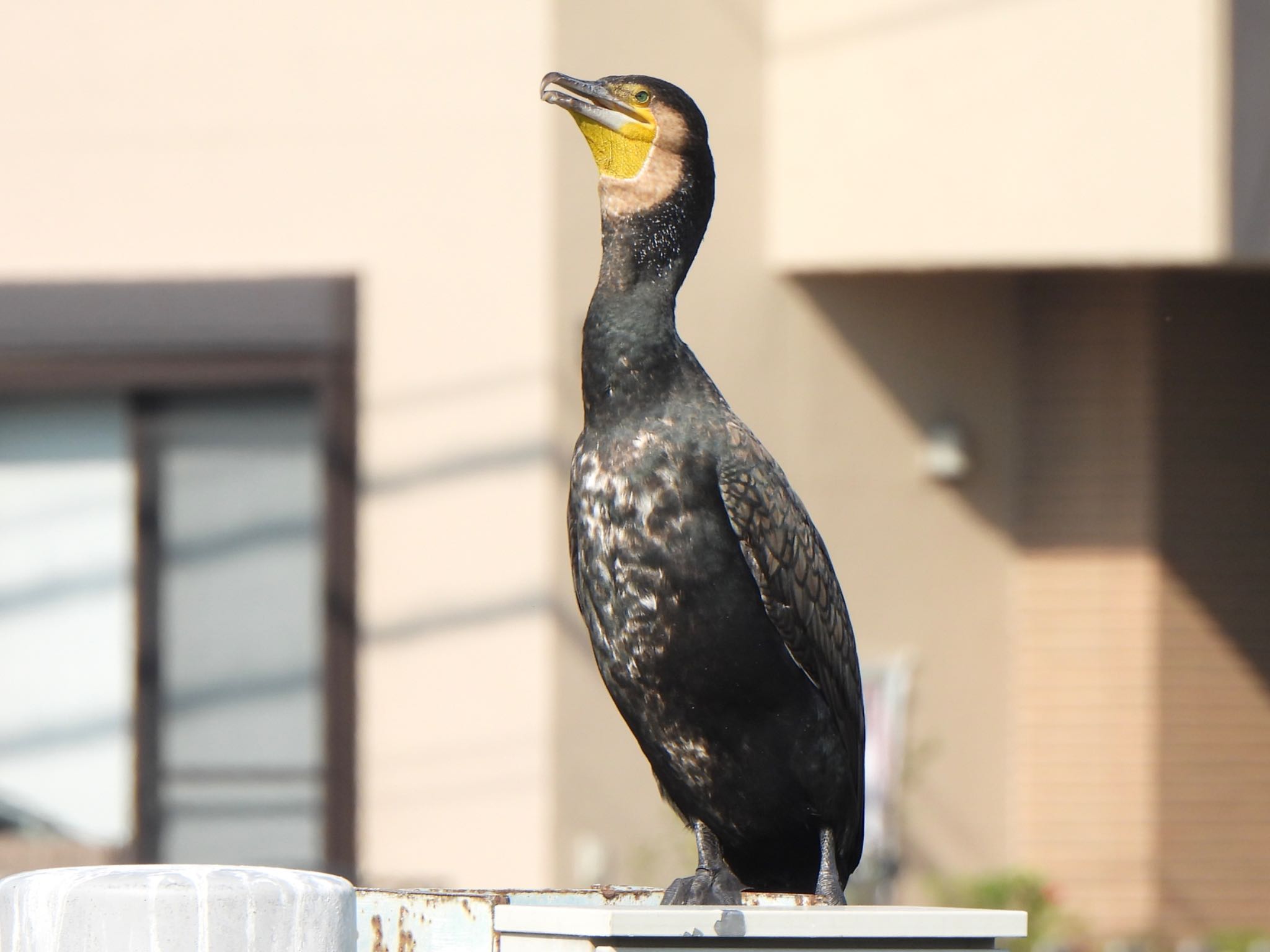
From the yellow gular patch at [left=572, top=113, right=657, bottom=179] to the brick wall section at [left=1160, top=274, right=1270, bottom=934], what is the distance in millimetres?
6357

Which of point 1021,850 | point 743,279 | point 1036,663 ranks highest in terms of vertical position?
point 743,279

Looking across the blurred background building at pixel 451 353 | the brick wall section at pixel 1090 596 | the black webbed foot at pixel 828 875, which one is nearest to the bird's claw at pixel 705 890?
the black webbed foot at pixel 828 875

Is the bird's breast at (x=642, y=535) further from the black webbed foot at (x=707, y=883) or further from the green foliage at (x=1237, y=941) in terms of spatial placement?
the green foliage at (x=1237, y=941)

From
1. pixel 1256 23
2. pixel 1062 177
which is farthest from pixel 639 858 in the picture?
pixel 1256 23

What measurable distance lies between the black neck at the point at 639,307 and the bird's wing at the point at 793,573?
18 cm

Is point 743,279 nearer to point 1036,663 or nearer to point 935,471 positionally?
point 935,471

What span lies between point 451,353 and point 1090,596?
3.19 meters

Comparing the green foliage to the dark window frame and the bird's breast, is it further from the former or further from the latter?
the bird's breast

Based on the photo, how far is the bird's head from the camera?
3393mm

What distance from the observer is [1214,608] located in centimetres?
948

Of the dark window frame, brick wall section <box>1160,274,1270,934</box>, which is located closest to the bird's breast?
the dark window frame

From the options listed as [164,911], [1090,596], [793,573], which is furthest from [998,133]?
[164,911]

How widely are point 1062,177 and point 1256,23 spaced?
98cm

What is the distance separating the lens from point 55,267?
323 inches
